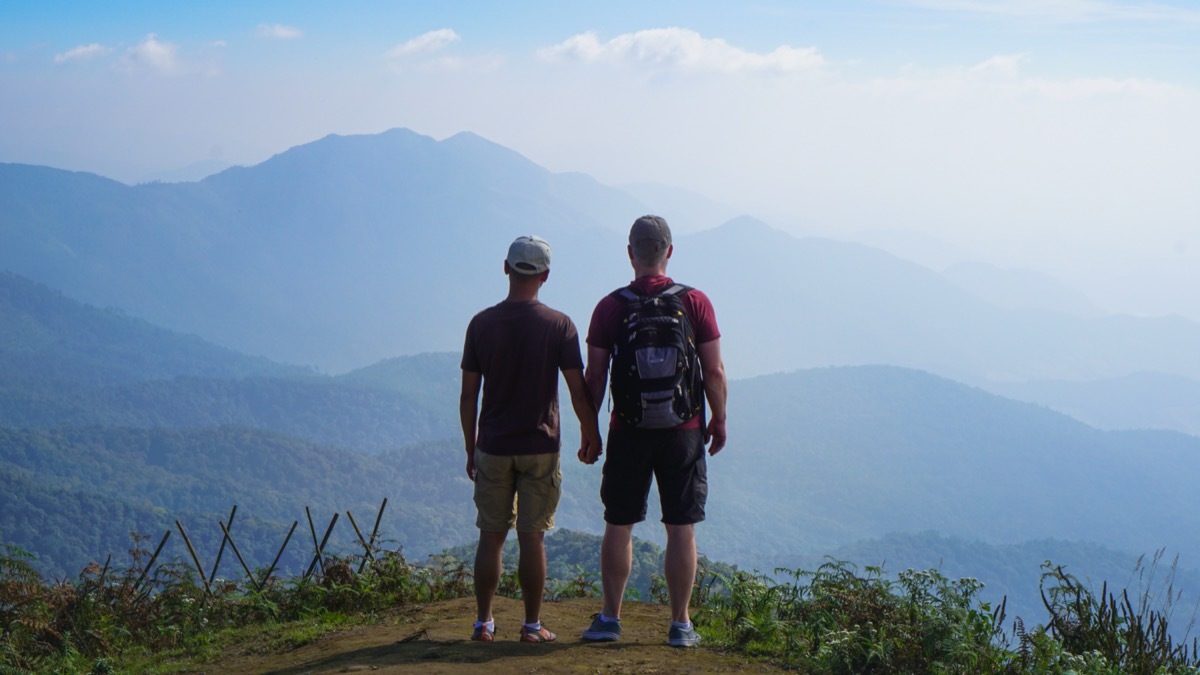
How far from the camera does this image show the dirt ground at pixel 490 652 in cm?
555

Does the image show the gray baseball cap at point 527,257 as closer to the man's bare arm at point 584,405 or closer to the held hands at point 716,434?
the man's bare arm at point 584,405

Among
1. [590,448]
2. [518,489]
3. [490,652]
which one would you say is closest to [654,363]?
[590,448]

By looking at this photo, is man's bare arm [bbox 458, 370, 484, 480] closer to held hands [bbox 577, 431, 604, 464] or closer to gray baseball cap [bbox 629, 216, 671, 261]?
held hands [bbox 577, 431, 604, 464]

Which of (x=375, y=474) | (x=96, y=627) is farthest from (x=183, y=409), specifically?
(x=96, y=627)

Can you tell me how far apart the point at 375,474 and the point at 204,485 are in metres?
26.0

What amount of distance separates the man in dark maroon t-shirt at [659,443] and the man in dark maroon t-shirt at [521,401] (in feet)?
0.52

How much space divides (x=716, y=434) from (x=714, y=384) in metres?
0.27

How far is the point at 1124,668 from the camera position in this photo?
5.95 meters

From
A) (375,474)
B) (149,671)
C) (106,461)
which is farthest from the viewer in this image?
(375,474)

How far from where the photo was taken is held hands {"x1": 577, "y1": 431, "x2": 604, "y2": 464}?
5.64m

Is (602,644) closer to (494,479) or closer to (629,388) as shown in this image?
(494,479)

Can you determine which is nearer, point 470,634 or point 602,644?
point 602,644

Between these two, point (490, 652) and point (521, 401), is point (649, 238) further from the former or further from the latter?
point (490, 652)

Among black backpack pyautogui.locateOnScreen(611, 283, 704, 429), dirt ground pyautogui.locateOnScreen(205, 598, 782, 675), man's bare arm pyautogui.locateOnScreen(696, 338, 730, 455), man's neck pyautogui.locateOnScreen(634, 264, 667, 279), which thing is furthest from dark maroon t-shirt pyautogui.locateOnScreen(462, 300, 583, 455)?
dirt ground pyautogui.locateOnScreen(205, 598, 782, 675)
